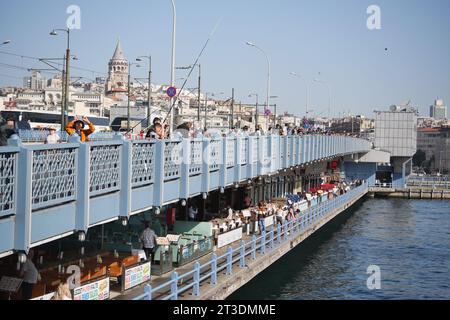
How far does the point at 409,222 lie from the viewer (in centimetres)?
5603

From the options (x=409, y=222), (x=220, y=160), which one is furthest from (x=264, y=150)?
(x=409, y=222)

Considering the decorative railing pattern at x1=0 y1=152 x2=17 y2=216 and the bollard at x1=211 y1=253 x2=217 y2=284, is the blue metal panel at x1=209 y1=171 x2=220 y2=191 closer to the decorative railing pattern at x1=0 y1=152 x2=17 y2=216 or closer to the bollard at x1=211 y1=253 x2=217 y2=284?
the bollard at x1=211 y1=253 x2=217 y2=284

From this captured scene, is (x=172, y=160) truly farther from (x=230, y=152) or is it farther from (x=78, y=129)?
(x=230, y=152)

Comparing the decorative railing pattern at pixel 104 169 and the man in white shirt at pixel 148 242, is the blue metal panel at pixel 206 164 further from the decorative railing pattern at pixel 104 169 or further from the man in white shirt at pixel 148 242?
the decorative railing pattern at pixel 104 169

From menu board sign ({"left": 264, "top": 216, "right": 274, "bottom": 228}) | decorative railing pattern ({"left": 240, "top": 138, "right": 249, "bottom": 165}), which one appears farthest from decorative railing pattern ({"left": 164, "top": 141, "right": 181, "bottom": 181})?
menu board sign ({"left": 264, "top": 216, "right": 274, "bottom": 228})

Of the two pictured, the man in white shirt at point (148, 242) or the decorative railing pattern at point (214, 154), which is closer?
the man in white shirt at point (148, 242)

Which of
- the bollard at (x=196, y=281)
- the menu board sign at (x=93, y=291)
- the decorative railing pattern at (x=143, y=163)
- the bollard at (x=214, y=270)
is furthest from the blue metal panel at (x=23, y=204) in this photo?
the bollard at (x=214, y=270)

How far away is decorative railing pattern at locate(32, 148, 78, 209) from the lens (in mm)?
11594

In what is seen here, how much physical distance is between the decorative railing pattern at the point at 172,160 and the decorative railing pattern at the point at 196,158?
3.56 ft

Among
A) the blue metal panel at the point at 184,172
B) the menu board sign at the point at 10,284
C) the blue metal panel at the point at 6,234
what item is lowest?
the menu board sign at the point at 10,284

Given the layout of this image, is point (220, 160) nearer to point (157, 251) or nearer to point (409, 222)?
point (157, 251)

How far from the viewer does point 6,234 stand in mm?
10797

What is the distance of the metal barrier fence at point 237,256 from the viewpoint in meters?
15.1

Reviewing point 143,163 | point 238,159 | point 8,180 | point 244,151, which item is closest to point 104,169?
point 143,163
